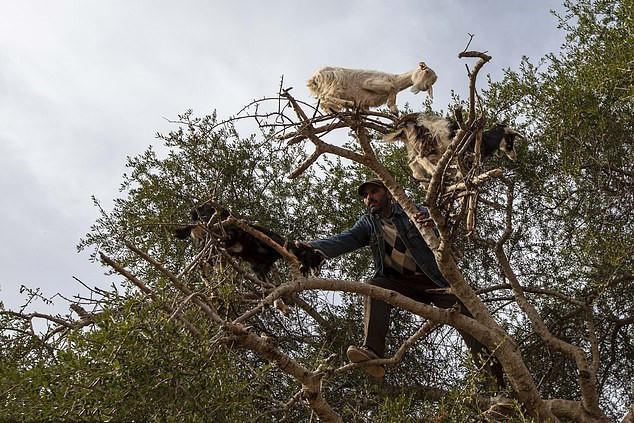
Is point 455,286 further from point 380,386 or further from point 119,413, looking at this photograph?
point 119,413

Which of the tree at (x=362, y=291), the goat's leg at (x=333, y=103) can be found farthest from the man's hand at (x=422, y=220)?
the goat's leg at (x=333, y=103)

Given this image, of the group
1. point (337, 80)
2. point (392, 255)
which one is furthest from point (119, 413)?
point (337, 80)

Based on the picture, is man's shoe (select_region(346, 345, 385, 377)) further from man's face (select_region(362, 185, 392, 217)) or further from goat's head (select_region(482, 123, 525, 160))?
goat's head (select_region(482, 123, 525, 160))

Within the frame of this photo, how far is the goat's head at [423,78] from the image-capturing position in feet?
25.0

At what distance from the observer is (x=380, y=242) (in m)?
6.21

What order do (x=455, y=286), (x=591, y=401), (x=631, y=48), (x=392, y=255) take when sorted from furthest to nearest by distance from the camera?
(x=631, y=48)
(x=392, y=255)
(x=591, y=401)
(x=455, y=286)

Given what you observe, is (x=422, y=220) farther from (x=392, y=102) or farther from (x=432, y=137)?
(x=392, y=102)

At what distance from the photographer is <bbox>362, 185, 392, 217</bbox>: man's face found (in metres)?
6.27

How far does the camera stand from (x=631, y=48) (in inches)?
262

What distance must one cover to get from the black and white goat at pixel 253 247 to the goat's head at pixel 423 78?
271 centimetres

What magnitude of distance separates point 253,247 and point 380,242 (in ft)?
3.62

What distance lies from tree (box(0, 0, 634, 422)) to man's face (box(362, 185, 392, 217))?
0.20 meters

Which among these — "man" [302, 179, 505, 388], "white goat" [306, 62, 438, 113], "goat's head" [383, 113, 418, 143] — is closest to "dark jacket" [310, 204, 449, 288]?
"man" [302, 179, 505, 388]

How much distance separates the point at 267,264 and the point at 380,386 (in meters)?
1.79
